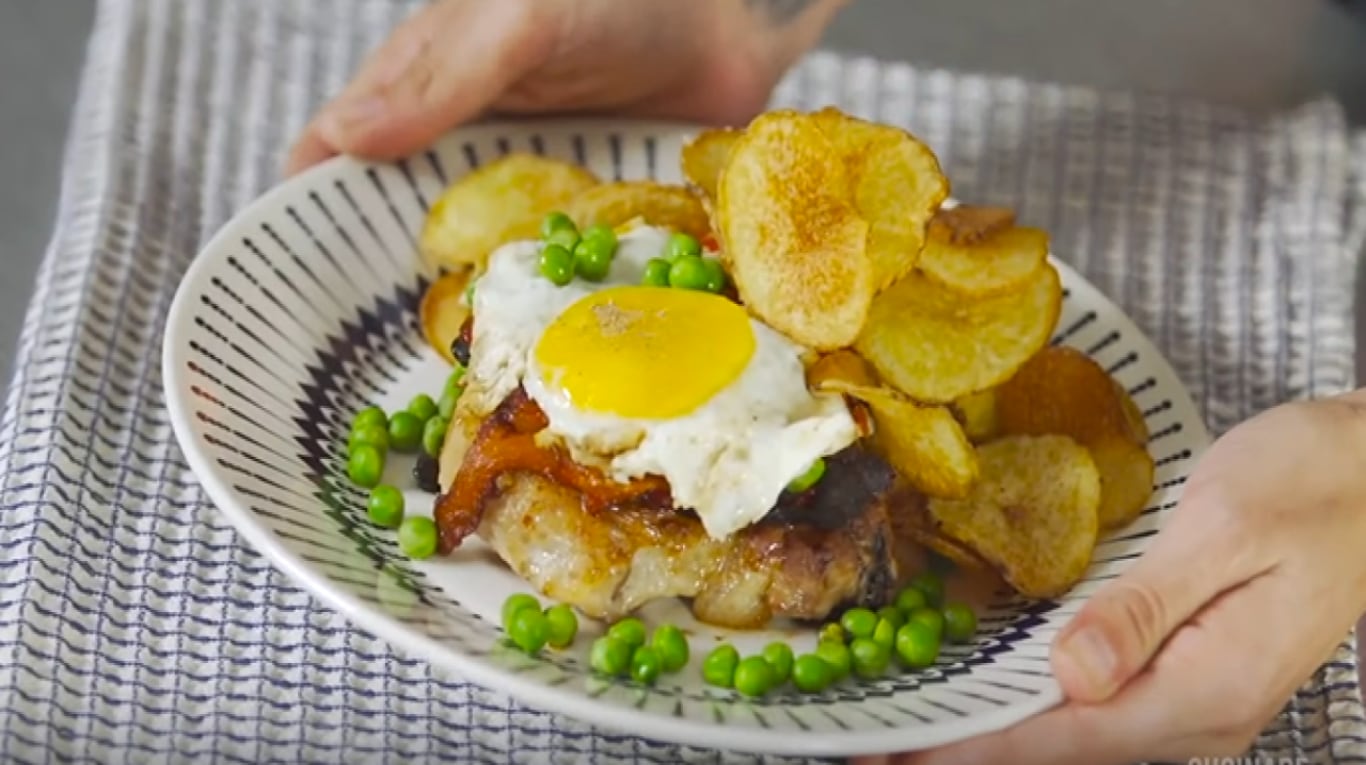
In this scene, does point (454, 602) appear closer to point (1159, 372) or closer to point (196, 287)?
point (196, 287)

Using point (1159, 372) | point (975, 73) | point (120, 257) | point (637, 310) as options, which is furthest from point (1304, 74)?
point (120, 257)

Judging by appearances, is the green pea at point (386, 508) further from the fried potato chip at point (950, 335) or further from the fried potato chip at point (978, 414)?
the fried potato chip at point (978, 414)

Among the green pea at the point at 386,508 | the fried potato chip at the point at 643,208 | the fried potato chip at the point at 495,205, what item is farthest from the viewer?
the fried potato chip at the point at 495,205

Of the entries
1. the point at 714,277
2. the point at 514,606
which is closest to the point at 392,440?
the point at 514,606

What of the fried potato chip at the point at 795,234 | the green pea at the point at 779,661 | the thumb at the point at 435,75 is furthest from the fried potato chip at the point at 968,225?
the thumb at the point at 435,75

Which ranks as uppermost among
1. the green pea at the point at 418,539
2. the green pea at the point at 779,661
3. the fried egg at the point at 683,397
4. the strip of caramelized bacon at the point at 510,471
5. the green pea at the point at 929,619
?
the fried egg at the point at 683,397

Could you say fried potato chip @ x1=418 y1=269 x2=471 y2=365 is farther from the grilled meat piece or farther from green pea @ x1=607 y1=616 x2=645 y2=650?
green pea @ x1=607 y1=616 x2=645 y2=650

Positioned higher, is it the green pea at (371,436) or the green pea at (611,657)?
the green pea at (371,436)
